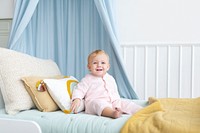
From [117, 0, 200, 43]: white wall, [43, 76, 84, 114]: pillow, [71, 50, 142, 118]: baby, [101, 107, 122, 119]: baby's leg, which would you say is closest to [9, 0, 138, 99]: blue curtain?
[117, 0, 200, 43]: white wall

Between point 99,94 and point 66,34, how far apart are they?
0.81 m

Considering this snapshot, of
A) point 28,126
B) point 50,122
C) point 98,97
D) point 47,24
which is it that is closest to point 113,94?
point 98,97

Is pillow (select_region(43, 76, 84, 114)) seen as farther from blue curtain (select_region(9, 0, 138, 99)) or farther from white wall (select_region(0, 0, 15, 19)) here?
white wall (select_region(0, 0, 15, 19))

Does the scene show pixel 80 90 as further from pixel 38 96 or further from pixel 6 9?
pixel 6 9

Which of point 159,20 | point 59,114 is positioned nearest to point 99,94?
point 59,114

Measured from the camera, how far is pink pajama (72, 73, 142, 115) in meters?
1.72

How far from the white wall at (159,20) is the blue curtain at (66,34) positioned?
0.80ft

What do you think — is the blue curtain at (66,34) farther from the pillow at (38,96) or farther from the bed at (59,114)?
the pillow at (38,96)

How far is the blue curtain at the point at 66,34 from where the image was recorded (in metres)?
2.34

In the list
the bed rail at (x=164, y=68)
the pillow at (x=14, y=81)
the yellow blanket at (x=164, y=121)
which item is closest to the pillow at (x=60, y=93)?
the pillow at (x=14, y=81)

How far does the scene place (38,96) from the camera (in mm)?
1713

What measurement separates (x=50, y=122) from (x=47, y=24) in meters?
1.10

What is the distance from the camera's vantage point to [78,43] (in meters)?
2.40

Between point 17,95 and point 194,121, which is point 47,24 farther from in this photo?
point 194,121
